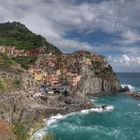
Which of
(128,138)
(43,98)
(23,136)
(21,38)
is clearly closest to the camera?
(23,136)

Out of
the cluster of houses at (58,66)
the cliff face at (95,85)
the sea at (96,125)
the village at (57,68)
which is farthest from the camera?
the cliff face at (95,85)

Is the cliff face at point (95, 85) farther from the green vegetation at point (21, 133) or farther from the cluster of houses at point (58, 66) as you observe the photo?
the green vegetation at point (21, 133)

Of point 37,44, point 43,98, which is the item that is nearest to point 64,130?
point 43,98

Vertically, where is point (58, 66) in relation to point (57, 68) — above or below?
above

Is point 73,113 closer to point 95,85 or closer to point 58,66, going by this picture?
point 95,85

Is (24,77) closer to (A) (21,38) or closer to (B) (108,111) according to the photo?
(B) (108,111)

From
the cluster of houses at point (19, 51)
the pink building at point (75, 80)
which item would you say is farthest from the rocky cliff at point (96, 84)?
the cluster of houses at point (19, 51)

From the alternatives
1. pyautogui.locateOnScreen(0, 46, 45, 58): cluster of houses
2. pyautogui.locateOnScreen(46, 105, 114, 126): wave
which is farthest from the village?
pyautogui.locateOnScreen(46, 105, 114, 126): wave

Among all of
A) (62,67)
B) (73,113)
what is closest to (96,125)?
(73,113)
